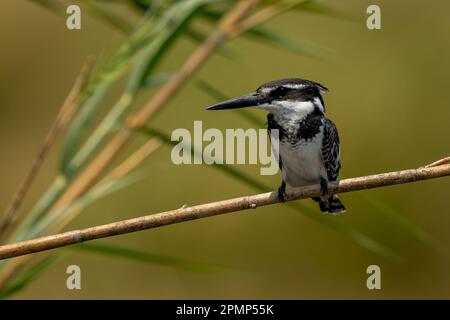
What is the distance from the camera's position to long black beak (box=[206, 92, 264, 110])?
1.97m

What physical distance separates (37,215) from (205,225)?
2053mm

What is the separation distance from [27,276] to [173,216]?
0.50m

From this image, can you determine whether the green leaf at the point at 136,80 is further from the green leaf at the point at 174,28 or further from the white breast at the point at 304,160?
the white breast at the point at 304,160

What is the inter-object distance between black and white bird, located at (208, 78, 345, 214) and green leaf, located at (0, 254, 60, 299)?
0.57 meters

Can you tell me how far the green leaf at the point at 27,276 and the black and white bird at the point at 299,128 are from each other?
0.57 metres

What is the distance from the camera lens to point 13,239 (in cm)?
188

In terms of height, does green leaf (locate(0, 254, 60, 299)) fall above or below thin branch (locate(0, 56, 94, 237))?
below

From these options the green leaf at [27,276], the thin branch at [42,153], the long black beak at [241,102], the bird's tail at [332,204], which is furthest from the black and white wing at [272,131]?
the green leaf at [27,276]

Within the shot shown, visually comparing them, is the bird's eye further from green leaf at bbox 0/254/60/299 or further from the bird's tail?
green leaf at bbox 0/254/60/299

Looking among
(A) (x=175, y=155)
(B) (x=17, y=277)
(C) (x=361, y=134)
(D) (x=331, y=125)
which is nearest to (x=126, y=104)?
(A) (x=175, y=155)

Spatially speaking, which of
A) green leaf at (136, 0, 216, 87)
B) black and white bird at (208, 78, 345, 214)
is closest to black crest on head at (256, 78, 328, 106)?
black and white bird at (208, 78, 345, 214)

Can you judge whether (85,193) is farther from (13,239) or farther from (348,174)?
(348,174)

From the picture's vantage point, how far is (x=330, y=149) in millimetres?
2232

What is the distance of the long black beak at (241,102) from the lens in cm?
197
